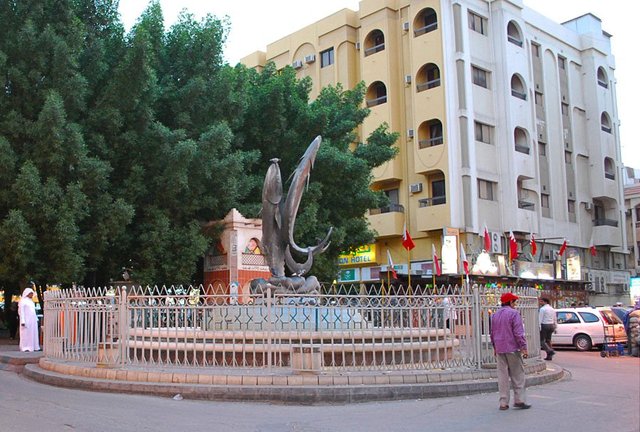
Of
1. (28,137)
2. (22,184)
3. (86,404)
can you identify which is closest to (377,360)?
(86,404)

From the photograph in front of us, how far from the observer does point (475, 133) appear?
36750 mm

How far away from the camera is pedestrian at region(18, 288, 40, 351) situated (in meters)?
16.1

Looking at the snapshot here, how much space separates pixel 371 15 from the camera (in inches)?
1537

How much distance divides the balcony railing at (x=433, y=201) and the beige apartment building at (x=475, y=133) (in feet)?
0.24

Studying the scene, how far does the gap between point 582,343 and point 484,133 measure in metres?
17.3

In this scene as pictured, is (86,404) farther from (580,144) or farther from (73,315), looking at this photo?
(580,144)

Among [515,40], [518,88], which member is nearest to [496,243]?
[518,88]

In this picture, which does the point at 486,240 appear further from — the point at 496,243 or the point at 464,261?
the point at 496,243

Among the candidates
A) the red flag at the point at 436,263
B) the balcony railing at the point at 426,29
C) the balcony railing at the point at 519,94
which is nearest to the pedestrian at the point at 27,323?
the red flag at the point at 436,263

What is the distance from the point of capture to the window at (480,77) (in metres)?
37.4

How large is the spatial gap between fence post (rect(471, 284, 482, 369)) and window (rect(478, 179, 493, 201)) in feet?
83.2

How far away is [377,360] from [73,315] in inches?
219

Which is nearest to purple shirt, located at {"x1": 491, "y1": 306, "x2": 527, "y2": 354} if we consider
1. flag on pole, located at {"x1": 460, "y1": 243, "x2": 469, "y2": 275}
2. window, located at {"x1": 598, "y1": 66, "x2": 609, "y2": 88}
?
flag on pole, located at {"x1": 460, "y1": 243, "x2": 469, "y2": 275}

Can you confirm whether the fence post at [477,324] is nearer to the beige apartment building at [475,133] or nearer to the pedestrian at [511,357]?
the pedestrian at [511,357]
